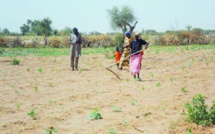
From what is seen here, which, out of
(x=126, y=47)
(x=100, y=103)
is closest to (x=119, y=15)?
(x=126, y=47)

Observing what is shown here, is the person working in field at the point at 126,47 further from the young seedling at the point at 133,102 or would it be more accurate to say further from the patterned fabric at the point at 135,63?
the young seedling at the point at 133,102

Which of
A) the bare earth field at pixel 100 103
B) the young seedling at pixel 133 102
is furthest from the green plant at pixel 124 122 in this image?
the young seedling at pixel 133 102

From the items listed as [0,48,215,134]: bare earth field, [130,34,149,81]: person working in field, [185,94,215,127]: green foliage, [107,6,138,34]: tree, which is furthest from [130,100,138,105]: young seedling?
[107,6,138,34]: tree

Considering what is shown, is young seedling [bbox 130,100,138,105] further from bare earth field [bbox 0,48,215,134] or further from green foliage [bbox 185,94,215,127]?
green foliage [bbox 185,94,215,127]

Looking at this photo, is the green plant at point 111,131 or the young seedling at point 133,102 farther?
the young seedling at point 133,102

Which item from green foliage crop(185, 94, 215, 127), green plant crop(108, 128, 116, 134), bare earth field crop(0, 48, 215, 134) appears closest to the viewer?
green plant crop(108, 128, 116, 134)

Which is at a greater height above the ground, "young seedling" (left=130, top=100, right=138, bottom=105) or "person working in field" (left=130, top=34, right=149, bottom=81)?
"person working in field" (left=130, top=34, right=149, bottom=81)

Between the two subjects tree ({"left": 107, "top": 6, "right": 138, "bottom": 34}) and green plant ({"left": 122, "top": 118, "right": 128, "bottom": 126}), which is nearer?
green plant ({"left": 122, "top": 118, "right": 128, "bottom": 126})

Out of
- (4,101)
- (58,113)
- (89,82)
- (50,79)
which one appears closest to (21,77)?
(50,79)

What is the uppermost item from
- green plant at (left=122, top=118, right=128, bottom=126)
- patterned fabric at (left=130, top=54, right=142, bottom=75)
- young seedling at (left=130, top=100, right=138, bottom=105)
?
patterned fabric at (left=130, top=54, right=142, bottom=75)

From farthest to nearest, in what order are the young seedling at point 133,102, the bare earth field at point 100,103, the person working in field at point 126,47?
1. the person working in field at point 126,47
2. the young seedling at point 133,102
3. the bare earth field at point 100,103

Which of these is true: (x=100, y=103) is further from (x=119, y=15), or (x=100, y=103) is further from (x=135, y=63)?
(x=119, y=15)

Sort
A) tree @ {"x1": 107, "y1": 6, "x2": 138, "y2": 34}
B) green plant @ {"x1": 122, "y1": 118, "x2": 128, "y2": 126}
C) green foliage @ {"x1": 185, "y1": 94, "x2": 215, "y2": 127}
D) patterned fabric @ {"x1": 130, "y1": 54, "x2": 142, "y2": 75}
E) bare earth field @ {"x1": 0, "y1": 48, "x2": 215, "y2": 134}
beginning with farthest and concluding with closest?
1. tree @ {"x1": 107, "y1": 6, "x2": 138, "y2": 34}
2. patterned fabric @ {"x1": 130, "y1": 54, "x2": 142, "y2": 75}
3. green plant @ {"x1": 122, "y1": 118, "x2": 128, "y2": 126}
4. bare earth field @ {"x1": 0, "y1": 48, "x2": 215, "y2": 134}
5. green foliage @ {"x1": 185, "y1": 94, "x2": 215, "y2": 127}

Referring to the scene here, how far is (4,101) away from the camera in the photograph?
7.64 metres
